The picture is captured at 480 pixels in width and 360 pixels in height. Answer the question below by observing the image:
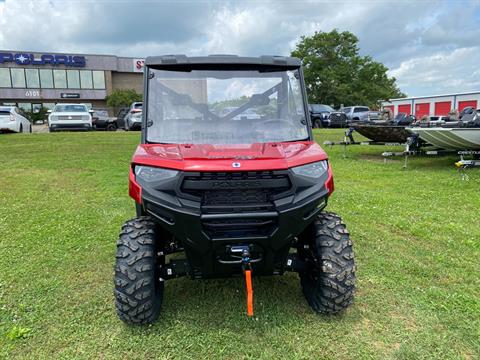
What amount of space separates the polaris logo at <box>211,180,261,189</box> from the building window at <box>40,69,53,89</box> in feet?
192

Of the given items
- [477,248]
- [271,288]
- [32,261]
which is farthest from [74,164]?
[477,248]

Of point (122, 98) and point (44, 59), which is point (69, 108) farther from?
point (44, 59)

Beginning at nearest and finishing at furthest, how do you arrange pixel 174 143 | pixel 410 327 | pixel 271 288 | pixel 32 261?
1. pixel 410 327
2. pixel 174 143
3. pixel 271 288
4. pixel 32 261

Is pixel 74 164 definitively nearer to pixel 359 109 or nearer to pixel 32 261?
pixel 32 261

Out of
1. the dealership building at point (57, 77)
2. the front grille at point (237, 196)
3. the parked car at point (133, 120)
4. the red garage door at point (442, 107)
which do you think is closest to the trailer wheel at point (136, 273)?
the front grille at point (237, 196)

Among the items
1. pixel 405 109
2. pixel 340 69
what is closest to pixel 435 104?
pixel 405 109

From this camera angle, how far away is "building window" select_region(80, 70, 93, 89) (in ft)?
181

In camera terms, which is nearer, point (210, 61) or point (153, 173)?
point (153, 173)

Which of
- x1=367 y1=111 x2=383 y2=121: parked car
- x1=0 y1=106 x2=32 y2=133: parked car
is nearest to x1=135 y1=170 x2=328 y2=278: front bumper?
x1=367 y1=111 x2=383 y2=121: parked car

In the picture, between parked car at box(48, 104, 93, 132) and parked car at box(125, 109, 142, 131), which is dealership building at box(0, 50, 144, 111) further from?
parked car at box(48, 104, 93, 132)

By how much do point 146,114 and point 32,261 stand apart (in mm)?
2115

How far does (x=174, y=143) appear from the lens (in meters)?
3.28

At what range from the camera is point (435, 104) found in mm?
47750

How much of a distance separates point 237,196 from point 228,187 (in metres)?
0.10
